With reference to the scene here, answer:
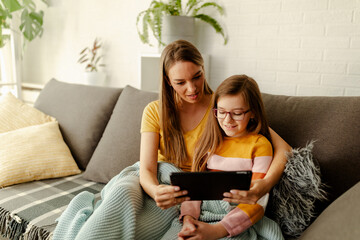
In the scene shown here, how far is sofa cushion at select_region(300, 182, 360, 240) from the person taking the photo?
0.62 m

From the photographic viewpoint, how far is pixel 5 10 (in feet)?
9.08

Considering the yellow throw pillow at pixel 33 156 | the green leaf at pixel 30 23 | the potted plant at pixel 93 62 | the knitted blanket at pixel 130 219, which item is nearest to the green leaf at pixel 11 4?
the green leaf at pixel 30 23

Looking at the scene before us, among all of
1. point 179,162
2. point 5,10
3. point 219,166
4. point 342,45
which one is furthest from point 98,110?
point 5,10

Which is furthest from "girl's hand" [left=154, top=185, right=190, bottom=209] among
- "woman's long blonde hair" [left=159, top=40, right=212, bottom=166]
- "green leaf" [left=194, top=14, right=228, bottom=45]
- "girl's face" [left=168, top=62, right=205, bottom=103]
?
"green leaf" [left=194, top=14, right=228, bottom=45]

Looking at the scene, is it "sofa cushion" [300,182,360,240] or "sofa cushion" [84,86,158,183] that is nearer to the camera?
"sofa cushion" [300,182,360,240]

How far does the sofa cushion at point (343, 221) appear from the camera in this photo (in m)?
0.62

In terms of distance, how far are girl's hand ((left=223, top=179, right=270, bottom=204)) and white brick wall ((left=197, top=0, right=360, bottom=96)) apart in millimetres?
1051

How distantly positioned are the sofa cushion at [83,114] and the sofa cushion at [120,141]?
0.11 m

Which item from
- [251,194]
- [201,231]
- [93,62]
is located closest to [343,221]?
[251,194]

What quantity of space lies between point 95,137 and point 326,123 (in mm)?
1232

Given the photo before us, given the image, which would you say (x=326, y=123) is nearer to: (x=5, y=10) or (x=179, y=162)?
(x=179, y=162)

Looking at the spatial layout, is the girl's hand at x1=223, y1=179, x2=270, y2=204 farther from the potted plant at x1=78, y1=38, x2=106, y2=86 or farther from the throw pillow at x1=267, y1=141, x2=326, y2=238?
the potted plant at x1=78, y1=38, x2=106, y2=86

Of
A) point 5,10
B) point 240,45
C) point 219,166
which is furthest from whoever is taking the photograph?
point 5,10

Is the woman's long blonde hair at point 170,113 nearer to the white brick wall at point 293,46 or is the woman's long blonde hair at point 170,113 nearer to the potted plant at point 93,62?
the white brick wall at point 293,46
